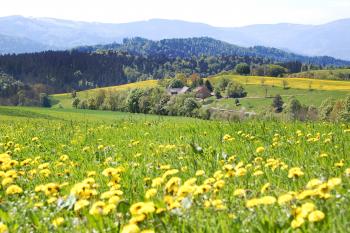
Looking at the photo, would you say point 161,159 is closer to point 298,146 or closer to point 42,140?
point 298,146

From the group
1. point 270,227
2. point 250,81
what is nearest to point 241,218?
point 270,227

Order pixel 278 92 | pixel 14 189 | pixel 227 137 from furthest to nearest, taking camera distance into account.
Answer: pixel 278 92
pixel 227 137
pixel 14 189

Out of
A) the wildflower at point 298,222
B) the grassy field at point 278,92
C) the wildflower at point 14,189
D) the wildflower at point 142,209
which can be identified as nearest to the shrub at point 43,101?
the grassy field at point 278,92

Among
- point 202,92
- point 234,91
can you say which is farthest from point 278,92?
point 202,92

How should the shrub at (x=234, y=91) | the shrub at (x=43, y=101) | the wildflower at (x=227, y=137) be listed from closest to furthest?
the wildflower at (x=227, y=137) < the shrub at (x=234, y=91) < the shrub at (x=43, y=101)

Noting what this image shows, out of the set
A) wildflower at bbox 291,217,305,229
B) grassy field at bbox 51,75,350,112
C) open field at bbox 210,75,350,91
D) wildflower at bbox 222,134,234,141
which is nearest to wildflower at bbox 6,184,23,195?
wildflower at bbox 291,217,305,229

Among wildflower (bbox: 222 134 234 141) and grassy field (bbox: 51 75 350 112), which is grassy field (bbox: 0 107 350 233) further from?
grassy field (bbox: 51 75 350 112)

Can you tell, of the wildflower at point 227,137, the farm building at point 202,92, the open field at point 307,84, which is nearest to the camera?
the wildflower at point 227,137

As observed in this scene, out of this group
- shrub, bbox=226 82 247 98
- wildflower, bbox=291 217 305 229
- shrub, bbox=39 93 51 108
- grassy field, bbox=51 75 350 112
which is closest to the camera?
wildflower, bbox=291 217 305 229

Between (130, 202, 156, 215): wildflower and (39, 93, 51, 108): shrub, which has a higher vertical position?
(130, 202, 156, 215): wildflower

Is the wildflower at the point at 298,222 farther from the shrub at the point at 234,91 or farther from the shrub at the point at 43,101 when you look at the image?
the shrub at the point at 43,101

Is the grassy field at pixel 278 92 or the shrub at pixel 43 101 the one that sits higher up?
the grassy field at pixel 278 92

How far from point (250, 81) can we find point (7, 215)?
603 ft

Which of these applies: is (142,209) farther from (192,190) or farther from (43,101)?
(43,101)
